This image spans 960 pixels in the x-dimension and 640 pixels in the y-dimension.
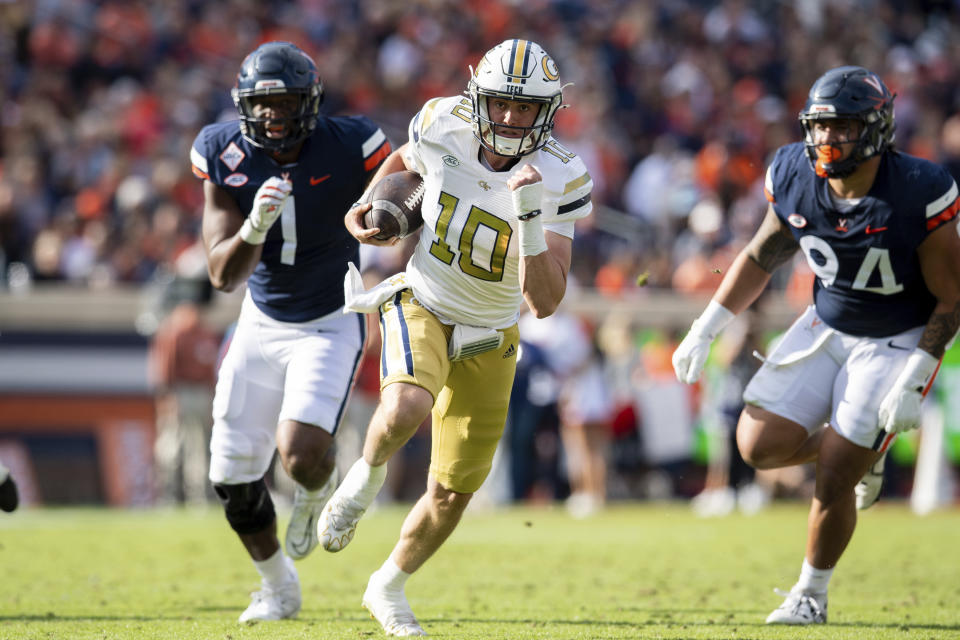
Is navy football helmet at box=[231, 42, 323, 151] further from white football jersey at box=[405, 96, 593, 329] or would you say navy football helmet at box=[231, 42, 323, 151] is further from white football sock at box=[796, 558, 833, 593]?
white football sock at box=[796, 558, 833, 593]

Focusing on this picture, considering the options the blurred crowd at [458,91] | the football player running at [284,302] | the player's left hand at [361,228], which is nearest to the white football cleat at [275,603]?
the football player running at [284,302]

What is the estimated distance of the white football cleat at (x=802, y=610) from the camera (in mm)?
4938

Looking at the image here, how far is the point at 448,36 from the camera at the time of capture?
1454cm

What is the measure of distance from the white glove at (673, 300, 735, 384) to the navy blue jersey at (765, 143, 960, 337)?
17.5 inches

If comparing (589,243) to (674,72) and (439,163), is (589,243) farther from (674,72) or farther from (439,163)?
(439,163)

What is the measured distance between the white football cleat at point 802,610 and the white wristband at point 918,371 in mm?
945

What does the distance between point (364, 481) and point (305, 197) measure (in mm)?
1308

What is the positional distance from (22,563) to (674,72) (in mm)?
10512

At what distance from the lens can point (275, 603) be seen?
16.8ft

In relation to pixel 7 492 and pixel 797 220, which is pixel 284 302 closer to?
pixel 7 492

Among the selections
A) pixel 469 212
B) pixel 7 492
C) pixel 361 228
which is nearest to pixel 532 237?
pixel 469 212

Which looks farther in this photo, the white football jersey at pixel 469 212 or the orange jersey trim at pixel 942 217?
the orange jersey trim at pixel 942 217

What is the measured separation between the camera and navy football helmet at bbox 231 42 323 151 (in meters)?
4.92

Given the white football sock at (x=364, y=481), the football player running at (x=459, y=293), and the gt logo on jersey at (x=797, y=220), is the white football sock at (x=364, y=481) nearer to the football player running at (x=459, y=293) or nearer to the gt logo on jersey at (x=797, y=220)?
the football player running at (x=459, y=293)
